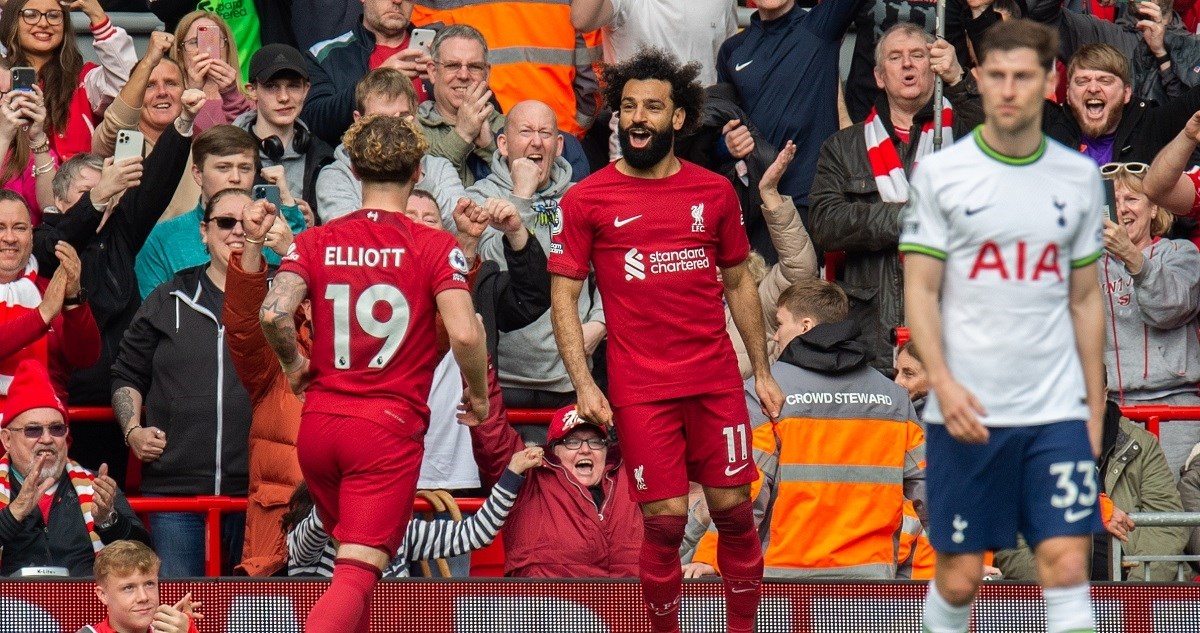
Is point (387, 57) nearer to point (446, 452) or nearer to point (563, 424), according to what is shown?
point (446, 452)

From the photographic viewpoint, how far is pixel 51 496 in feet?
27.5

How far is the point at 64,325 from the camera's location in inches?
362

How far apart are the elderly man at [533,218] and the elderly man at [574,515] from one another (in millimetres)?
813

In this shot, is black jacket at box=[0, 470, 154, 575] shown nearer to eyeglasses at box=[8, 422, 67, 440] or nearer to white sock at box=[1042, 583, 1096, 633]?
eyeglasses at box=[8, 422, 67, 440]

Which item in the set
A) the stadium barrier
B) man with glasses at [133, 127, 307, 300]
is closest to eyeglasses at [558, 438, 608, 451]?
the stadium barrier

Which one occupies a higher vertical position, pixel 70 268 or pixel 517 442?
pixel 70 268

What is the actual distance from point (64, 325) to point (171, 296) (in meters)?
0.56

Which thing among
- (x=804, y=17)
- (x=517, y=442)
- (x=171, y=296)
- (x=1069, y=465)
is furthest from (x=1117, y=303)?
(x=171, y=296)

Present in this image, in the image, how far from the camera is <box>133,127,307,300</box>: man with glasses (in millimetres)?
9523

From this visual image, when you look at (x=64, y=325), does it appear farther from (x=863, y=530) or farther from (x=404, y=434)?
(x=863, y=530)

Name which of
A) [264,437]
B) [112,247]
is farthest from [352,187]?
[264,437]

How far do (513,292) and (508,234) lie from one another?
35 cm

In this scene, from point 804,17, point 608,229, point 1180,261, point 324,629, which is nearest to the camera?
point 324,629

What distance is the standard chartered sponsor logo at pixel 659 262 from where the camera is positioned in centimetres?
749
